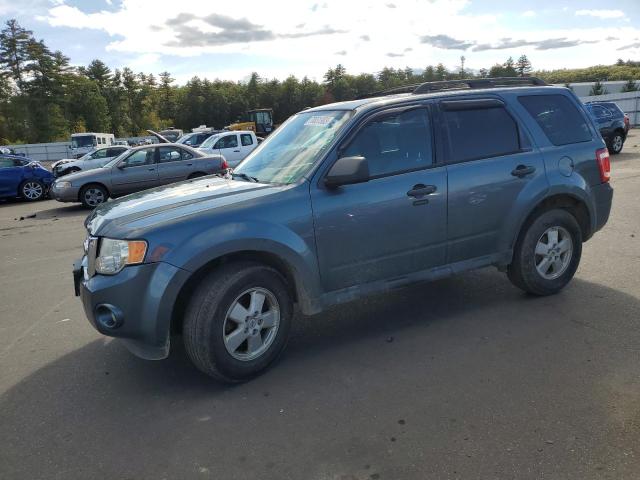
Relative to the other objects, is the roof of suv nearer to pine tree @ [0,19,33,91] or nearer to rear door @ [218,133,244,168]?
rear door @ [218,133,244,168]

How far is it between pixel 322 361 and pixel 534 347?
158cm

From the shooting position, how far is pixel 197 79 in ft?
336

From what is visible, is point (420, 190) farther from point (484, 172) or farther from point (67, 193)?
point (67, 193)

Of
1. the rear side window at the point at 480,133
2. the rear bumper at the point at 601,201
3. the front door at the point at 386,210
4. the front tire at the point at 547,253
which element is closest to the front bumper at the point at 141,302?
the front door at the point at 386,210

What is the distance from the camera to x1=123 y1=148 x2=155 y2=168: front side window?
13820 mm

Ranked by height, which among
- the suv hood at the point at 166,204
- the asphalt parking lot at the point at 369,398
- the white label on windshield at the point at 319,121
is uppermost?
the white label on windshield at the point at 319,121

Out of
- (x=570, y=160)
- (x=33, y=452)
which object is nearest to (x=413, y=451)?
(x=33, y=452)

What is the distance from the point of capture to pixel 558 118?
4.85 m

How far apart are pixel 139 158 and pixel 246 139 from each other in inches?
270

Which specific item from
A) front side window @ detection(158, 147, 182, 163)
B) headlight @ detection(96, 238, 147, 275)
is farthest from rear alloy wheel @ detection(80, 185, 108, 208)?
headlight @ detection(96, 238, 147, 275)

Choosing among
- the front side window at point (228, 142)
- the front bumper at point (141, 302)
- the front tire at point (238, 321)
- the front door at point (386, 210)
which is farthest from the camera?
the front side window at point (228, 142)

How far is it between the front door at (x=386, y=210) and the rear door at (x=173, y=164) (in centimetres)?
1071

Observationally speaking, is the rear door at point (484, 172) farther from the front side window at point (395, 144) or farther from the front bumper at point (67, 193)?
the front bumper at point (67, 193)

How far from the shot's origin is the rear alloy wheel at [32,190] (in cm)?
1597
